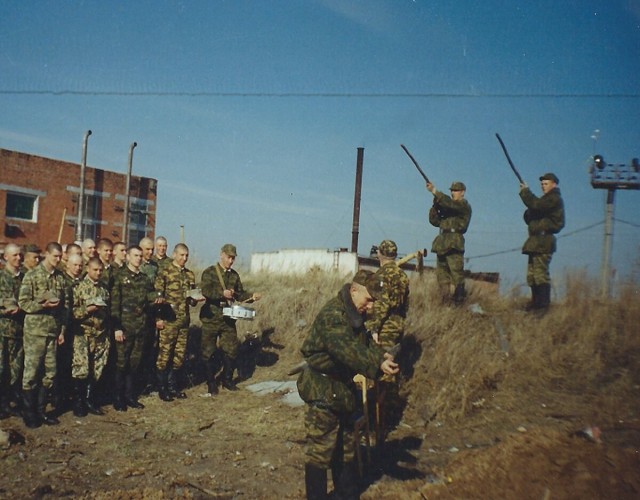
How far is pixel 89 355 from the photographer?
7.29 metres

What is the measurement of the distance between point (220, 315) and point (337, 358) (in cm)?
494

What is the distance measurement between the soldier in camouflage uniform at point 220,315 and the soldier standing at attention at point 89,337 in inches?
68.5

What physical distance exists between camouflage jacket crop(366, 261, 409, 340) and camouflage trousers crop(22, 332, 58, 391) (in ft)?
13.5

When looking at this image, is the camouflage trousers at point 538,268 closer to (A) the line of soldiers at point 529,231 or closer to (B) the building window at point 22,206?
(A) the line of soldiers at point 529,231

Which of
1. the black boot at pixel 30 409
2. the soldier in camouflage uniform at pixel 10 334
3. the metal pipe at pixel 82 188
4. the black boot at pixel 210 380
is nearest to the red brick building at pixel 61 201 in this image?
the metal pipe at pixel 82 188

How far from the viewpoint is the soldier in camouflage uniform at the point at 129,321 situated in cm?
786

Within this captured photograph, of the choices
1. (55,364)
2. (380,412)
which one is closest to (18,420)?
(55,364)

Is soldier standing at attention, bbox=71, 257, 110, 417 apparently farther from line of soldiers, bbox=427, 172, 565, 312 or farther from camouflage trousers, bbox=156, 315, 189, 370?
line of soldiers, bbox=427, 172, 565, 312

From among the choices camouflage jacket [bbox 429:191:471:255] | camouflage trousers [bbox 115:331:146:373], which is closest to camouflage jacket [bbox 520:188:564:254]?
camouflage jacket [bbox 429:191:471:255]

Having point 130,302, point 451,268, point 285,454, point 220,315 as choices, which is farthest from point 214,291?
point 451,268

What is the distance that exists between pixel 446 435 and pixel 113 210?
28771 mm

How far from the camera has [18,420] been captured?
271 inches

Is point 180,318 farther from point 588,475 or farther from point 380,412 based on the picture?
point 588,475

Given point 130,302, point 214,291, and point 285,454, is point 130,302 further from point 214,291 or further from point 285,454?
point 285,454
